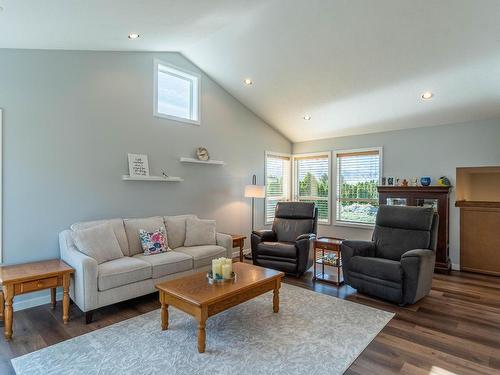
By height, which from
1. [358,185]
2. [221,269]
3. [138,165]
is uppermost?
[138,165]

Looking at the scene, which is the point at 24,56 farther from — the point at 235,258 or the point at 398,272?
the point at 398,272

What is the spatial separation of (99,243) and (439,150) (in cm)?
534

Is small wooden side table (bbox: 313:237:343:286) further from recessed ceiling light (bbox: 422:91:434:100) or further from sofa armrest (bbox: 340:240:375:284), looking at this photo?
recessed ceiling light (bbox: 422:91:434:100)

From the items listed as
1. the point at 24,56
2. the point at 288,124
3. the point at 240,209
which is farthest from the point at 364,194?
the point at 24,56

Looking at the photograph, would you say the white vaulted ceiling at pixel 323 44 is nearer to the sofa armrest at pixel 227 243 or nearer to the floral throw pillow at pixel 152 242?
the floral throw pillow at pixel 152 242

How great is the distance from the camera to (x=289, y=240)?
5.17m

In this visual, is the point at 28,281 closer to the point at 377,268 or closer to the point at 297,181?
the point at 377,268

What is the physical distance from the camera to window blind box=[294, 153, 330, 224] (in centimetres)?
652

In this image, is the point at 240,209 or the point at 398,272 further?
the point at 240,209

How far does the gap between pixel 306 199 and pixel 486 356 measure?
459cm

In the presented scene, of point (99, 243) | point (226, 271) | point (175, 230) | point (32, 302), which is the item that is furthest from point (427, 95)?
A: point (32, 302)

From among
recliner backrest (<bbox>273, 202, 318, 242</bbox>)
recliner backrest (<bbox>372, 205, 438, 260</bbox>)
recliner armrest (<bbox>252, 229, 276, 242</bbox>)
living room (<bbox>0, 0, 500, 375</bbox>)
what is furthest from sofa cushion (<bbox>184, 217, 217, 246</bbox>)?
recliner backrest (<bbox>372, 205, 438, 260</bbox>)

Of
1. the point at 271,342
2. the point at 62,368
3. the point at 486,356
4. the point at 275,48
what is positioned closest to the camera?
the point at 62,368

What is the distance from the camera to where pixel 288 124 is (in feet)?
20.7
